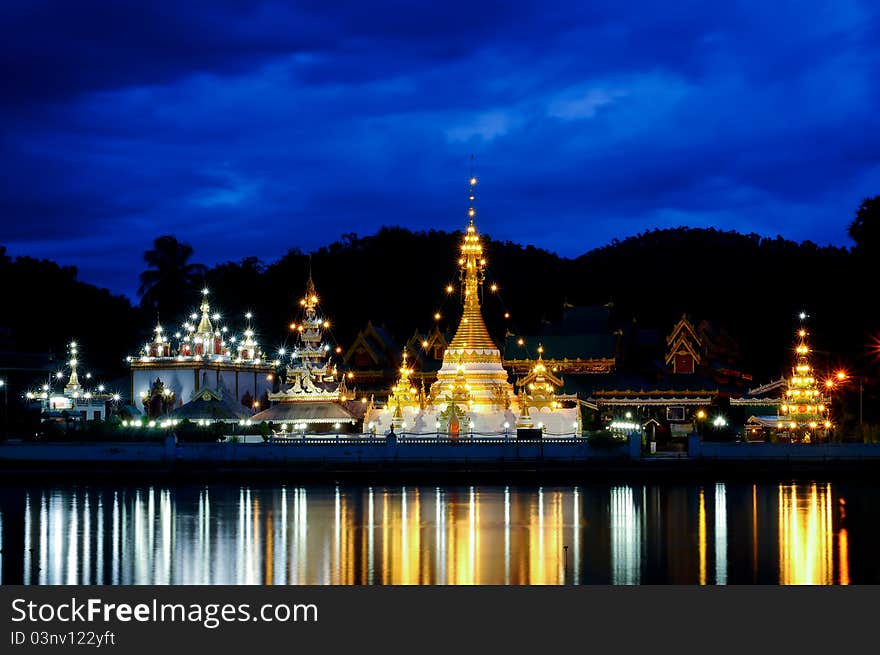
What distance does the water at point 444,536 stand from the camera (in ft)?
77.5

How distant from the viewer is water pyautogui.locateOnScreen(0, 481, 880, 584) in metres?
23.6

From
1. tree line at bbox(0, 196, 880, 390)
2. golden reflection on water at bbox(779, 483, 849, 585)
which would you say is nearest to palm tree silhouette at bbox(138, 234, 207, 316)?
tree line at bbox(0, 196, 880, 390)

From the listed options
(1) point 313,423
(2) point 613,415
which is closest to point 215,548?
(1) point 313,423

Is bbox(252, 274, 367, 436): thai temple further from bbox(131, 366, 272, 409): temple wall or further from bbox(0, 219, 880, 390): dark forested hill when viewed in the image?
bbox(0, 219, 880, 390): dark forested hill

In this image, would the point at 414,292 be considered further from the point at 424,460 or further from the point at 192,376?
the point at 424,460

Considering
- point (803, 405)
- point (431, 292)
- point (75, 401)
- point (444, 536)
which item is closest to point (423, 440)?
point (803, 405)

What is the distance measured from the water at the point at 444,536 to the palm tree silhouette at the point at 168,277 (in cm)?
4319

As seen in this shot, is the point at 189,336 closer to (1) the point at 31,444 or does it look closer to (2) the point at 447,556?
(1) the point at 31,444

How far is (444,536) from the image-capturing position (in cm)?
2881

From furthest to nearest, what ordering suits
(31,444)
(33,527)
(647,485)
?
(31,444)
(647,485)
(33,527)

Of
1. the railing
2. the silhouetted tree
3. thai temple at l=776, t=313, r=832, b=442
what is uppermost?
the silhouetted tree

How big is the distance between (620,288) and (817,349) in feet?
142

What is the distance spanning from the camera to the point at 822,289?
201 feet

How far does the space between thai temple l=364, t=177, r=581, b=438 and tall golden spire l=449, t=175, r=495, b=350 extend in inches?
1.5
